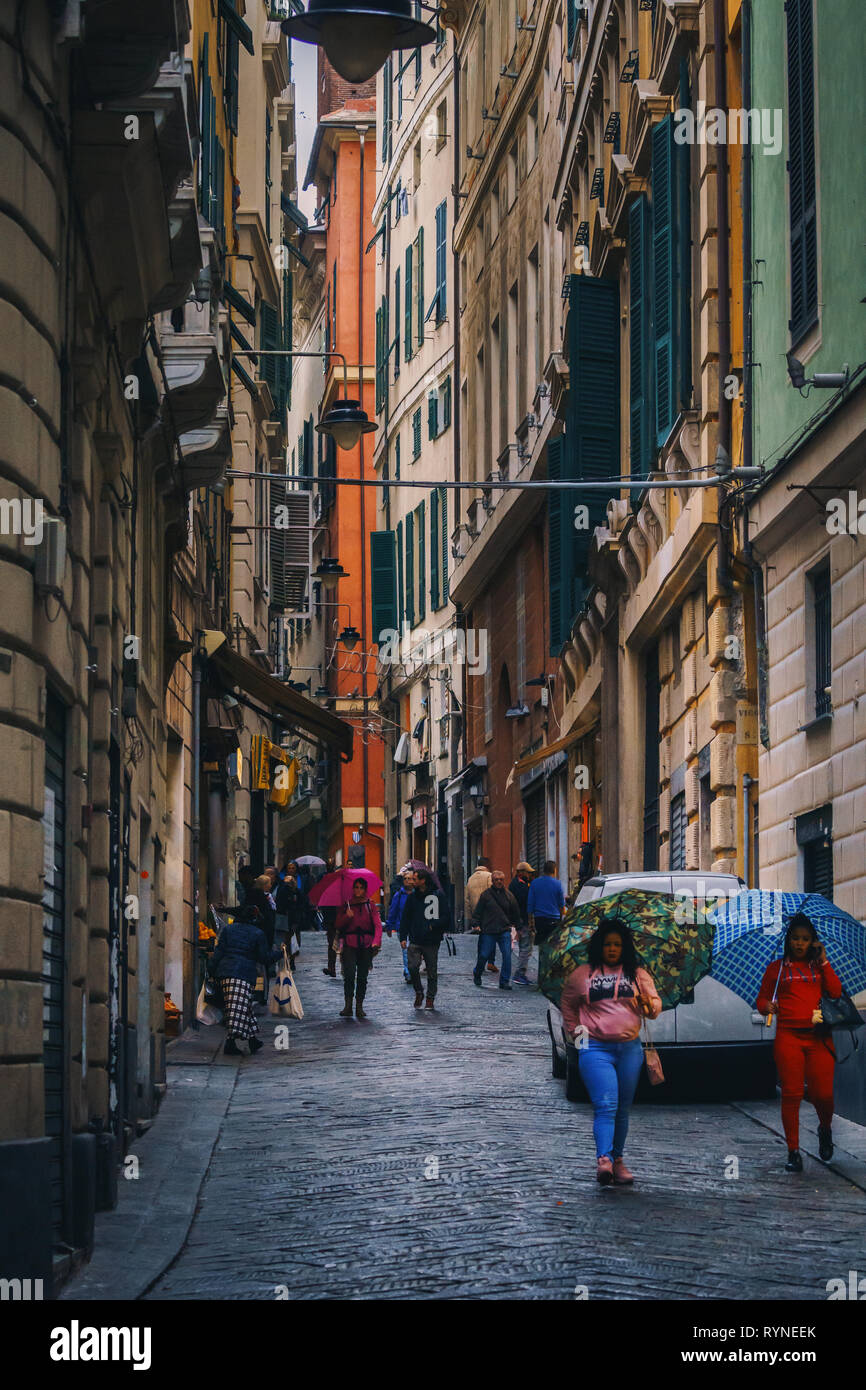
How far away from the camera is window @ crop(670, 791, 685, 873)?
78.6 ft

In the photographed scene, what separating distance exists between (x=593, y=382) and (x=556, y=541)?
4.08 meters

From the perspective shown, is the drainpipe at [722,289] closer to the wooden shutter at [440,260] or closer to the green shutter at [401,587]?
the wooden shutter at [440,260]

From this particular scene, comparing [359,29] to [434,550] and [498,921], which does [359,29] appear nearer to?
[498,921]

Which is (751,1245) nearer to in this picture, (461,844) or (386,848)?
(461,844)

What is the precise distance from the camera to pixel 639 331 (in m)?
25.5

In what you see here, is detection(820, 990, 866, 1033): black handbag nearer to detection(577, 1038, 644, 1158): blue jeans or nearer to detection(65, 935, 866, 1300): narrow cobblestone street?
detection(65, 935, 866, 1300): narrow cobblestone street

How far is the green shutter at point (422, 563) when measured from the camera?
5178 centimetres

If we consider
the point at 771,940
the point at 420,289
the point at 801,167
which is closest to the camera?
the point at 771,940

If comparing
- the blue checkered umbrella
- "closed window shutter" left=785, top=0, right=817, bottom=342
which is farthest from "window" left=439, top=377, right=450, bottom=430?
the blue checkered umbrella

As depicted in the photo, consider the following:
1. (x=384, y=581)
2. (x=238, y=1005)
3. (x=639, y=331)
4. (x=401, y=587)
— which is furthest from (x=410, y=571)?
(x=238, y=1005)

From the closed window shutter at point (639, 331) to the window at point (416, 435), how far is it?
2726cm

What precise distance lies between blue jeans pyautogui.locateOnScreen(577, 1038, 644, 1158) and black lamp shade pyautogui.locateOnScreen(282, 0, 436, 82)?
606 centimetres

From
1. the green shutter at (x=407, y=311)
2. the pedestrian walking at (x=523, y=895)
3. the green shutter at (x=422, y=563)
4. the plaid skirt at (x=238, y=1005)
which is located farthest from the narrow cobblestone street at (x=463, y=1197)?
the green shutter at (x=407, y=311)
